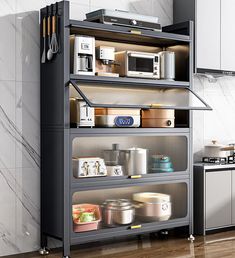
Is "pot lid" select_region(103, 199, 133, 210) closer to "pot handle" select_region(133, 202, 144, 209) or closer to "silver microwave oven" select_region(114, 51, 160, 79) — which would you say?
"pot handle" select_region(133, 202, 144, 209)

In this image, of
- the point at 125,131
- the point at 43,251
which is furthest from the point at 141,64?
the point at 43,251

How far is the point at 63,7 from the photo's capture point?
12.7 ft

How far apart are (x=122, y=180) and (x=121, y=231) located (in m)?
0.40

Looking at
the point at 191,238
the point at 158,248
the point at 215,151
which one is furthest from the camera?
the point at 215,151

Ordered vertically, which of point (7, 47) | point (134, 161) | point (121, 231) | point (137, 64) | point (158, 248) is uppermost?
point (7, 47)

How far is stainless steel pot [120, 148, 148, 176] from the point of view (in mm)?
4270

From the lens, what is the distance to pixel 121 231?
13.8ft

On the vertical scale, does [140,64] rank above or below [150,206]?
above

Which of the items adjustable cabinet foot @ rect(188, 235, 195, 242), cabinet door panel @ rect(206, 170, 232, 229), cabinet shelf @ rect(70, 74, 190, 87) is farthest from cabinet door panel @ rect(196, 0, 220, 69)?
adjustable cabinet foot @ rect(188, 235, 195, 242)

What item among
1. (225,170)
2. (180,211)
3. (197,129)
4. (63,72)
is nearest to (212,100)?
(197,129)

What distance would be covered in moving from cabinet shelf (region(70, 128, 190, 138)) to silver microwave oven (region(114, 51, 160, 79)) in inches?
17.4

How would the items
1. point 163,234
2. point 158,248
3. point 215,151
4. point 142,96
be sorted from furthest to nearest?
point 215,151 < point 163,234 < point 142,96 < point 158,248

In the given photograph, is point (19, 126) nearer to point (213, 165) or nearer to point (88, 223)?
point (88, 223)

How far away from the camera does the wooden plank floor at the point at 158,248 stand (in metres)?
4.09
